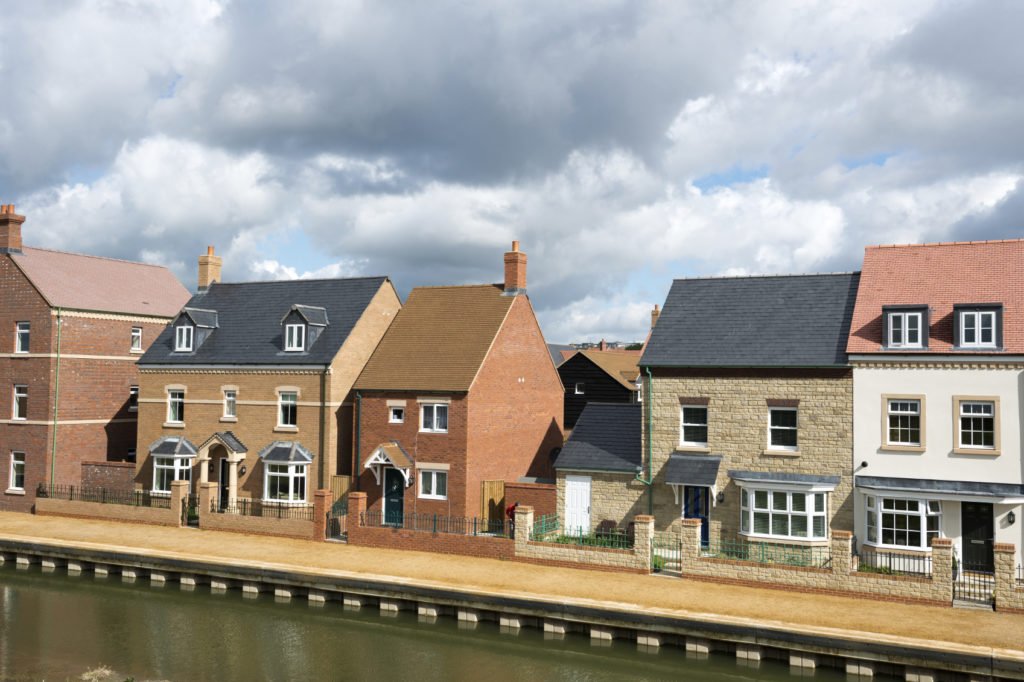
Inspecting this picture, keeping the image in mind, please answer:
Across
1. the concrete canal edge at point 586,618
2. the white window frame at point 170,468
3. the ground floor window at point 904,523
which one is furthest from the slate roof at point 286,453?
the ground floor window at point 904,523

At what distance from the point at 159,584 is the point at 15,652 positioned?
6.86 m

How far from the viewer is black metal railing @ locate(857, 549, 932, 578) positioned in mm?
24047

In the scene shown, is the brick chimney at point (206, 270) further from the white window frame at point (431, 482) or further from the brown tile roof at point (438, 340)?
the white window frame at point (431, 482)

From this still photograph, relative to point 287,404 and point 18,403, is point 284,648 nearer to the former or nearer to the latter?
point 287,404

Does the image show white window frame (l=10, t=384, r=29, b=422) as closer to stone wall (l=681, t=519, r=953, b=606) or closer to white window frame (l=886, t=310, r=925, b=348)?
stone wall (l=681, t=519, r=953, b=606)

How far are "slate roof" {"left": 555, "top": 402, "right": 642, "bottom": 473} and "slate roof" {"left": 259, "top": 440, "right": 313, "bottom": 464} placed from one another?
36.5 ft

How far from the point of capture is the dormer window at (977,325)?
24766 mm

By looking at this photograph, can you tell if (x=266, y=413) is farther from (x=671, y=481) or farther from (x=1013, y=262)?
(x=1013, y=262)

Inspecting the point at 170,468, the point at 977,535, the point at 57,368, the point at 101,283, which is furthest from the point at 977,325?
the point at 101,283

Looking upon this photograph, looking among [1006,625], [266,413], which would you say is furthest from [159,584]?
[1006,625]

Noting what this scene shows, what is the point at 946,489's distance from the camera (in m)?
24.2

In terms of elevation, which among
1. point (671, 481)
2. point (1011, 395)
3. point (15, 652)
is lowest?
point (15, 652)

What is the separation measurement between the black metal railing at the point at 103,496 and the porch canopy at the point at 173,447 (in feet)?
5.92

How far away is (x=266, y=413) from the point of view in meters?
35.6
